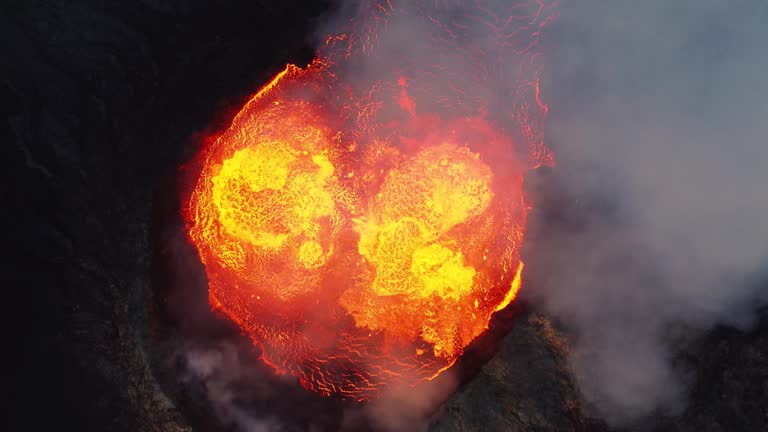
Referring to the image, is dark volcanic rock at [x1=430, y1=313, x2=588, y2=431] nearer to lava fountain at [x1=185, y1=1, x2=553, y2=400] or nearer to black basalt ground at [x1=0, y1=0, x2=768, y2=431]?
black basalt ground at [x1=0, y1=0, x2=768, y2=431]

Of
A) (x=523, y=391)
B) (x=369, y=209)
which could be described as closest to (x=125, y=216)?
Answer: (x=369, y=209)

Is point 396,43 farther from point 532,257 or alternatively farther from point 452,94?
point 532,257

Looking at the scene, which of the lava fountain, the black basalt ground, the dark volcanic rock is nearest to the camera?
the dark volcanic rock

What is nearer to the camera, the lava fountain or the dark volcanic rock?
the dark volcanic rock

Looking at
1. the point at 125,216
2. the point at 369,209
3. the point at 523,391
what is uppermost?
the point at 125,216

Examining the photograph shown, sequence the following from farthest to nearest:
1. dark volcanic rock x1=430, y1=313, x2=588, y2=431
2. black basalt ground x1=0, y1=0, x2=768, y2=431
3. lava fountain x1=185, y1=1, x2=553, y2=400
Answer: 1. lava fountain x1=185, y1=1, x2=553, y2=400
2. black basalt ground x1=0, y1=0, x2=768, y2=431
3. dark volcanic rock x1=430, y1=313, x2=588, y2=431

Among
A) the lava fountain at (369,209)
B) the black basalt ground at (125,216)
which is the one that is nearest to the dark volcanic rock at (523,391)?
the black basalt ground at (125,216)

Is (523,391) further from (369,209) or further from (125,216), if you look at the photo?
(125,216)

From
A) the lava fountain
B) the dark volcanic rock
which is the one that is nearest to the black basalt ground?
the dark volcanic rock

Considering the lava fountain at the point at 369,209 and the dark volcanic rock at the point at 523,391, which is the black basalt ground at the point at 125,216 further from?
the lava fountain at the point at 369,209
